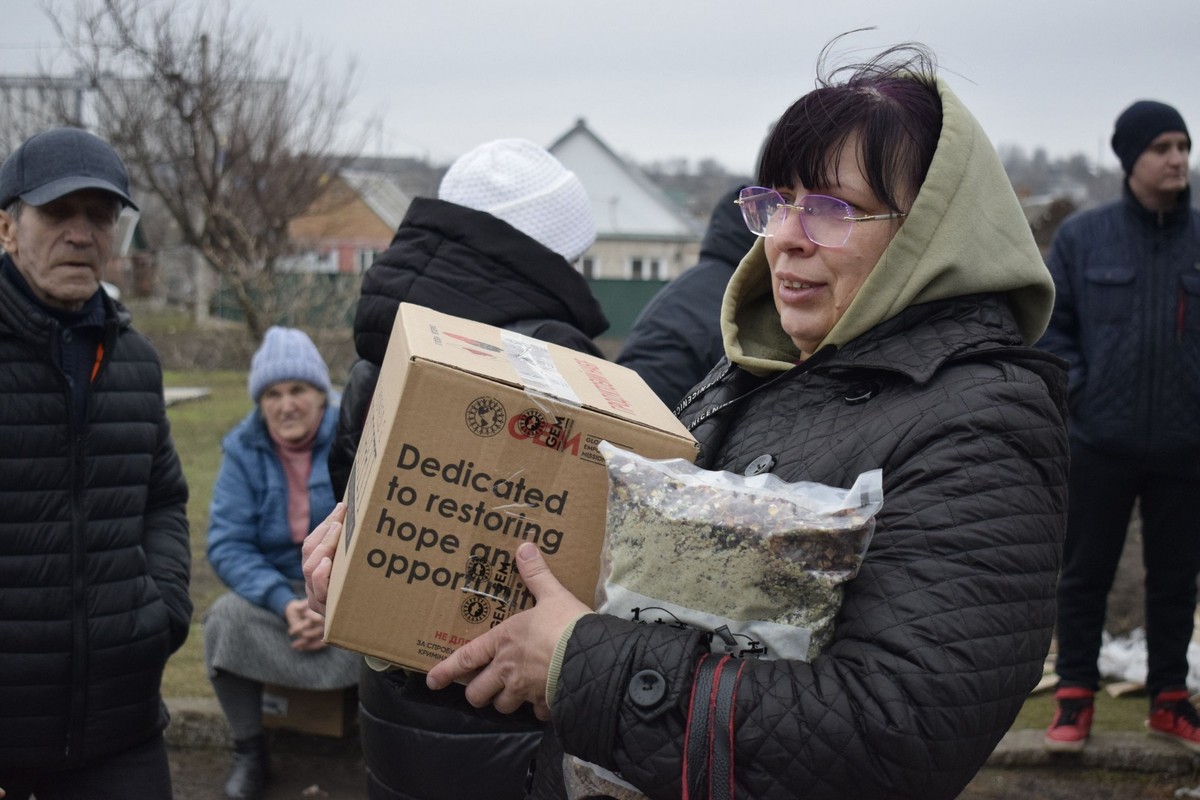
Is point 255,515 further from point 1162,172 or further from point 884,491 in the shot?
point 1162,172

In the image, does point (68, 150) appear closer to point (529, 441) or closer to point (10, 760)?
point (10, 760)

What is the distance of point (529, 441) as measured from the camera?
1.74m

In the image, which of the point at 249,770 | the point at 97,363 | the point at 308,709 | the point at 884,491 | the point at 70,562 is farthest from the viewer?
the point at 308,709

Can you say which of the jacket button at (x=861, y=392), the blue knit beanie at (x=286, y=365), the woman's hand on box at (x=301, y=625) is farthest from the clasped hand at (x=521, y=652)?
the blue knit beanie at (x=286, y=365)

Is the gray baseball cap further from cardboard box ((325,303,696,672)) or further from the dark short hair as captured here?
the dark short hair

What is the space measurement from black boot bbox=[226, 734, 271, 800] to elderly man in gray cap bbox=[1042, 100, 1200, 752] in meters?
3.15

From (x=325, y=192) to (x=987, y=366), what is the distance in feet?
70.9

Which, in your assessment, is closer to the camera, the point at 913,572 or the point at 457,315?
the point at 913,572

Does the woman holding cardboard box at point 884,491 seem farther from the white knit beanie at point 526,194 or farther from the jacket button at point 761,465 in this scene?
the white knit beanie at point 526,194

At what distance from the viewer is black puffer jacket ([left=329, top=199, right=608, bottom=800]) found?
2.59m

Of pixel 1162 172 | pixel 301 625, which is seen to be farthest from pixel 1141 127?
pixel 301 625

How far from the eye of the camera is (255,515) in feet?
15.9

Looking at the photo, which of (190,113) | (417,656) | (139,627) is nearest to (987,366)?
(417,656)

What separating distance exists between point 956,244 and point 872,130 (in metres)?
0.23
